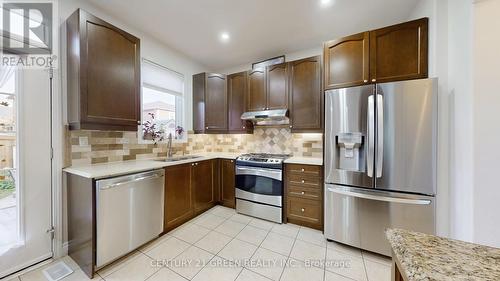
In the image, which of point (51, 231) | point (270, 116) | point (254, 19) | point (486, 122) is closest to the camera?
point (486, 122)

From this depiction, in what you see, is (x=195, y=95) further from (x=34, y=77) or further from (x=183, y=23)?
(x=34, y=77)

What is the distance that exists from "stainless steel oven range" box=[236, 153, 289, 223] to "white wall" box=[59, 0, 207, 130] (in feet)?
4.65

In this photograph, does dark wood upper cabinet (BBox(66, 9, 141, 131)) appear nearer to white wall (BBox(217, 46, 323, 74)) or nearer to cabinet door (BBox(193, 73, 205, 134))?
cabinet door (BBox(193, 73, 205, 134))

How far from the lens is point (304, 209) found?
2.53 metres

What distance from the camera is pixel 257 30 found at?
100 inches

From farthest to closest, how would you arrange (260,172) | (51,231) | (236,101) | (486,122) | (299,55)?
Answer: 1. (236,101)
2. (299,55)
3. (260,172)
4. (51,231)
5. (486,122)

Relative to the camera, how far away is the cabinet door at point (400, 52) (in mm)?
1838

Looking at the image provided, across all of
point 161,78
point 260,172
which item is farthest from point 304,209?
point 161,78

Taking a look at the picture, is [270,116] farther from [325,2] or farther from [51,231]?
[51,231]

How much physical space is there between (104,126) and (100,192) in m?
0.71

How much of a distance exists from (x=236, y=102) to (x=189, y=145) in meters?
1.20

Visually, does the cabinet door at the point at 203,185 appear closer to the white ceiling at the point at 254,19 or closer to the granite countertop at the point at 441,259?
the white ceiling at the point at 254,19

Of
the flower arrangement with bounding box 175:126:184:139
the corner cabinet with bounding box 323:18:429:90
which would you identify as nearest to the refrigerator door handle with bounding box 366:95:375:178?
the corner cabinet with bounding box 323:18:429:90

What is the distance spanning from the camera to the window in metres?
2.76
